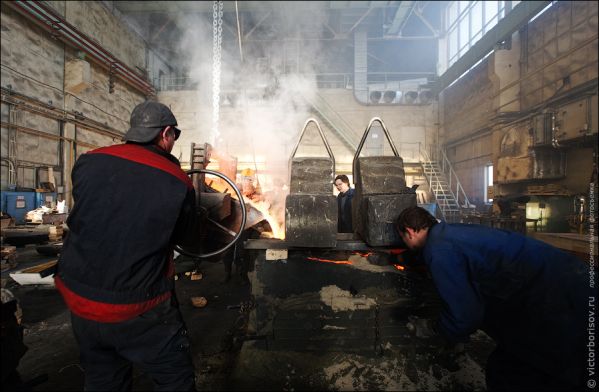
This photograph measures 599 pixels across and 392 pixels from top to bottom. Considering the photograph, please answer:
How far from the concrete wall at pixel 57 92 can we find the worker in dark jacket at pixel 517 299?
1198 centimetres

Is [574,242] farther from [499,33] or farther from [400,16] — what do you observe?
[400,16]

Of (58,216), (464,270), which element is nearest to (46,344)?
(464,270)

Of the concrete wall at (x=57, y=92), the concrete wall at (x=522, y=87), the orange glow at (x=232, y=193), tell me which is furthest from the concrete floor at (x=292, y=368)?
the concrete wall at (x=57, y=92)

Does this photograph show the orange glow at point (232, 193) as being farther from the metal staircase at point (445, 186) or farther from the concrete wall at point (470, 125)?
the concrete wall at point (470, 125)

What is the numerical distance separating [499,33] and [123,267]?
1376 cm

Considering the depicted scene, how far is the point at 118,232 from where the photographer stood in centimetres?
143

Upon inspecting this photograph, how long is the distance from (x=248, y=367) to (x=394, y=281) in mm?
1500

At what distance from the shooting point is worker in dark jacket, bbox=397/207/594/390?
5.25 feet

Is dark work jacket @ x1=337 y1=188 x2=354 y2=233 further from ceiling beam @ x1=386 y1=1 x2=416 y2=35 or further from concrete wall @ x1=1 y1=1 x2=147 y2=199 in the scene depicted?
ceiling beam @ x1=386 y1=1 x2=416 y2=35

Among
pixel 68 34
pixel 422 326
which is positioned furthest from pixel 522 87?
pixel 68 34

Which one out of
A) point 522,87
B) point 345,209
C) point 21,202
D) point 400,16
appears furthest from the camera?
point 400,16

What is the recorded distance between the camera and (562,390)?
1.62 metres

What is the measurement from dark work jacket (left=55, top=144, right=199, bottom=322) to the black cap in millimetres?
136

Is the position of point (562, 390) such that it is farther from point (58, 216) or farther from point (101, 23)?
point (101, 23)
